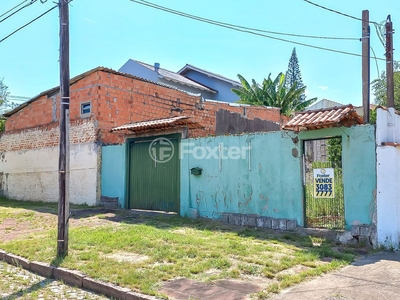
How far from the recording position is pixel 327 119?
24.0 feet

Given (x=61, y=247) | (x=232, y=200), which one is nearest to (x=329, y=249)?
(x=232, y=200)

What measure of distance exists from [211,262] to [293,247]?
191 cm

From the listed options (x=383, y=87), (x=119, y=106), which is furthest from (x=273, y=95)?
(x=119, y=106)

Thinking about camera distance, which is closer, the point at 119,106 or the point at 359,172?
the point at 359,172

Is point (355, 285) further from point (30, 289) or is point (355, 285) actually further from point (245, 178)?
point (245, 178)

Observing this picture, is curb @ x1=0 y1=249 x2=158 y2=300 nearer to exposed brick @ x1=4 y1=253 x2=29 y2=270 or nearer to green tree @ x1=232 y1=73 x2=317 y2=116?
exposed brick @ x1=4 y1=253 x2=29 y2=270

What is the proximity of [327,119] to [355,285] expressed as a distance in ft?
11.4

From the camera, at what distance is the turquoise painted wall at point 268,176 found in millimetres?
7418

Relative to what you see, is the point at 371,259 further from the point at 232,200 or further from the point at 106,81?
the point at 106,81

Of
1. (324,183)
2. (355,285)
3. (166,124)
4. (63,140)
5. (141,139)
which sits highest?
(166,124)

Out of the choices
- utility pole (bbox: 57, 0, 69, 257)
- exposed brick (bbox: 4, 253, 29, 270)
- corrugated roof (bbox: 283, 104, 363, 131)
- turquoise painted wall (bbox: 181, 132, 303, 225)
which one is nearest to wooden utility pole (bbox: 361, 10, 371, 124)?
corrugated roof (bbox: 283, 104, 363, 131)

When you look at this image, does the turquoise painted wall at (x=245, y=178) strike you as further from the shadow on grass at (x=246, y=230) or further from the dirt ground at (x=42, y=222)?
the dirt ground at (x=42, y=222)

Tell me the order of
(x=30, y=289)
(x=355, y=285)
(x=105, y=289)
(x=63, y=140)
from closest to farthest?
1. (x=355, y=285)
2. (x=105, y=289)
3. (x=30, y=289)
4. (x=63, y=140)

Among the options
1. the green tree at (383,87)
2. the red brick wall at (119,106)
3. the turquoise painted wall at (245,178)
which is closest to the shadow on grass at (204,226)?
the turquoise painted wall at (245,178)
